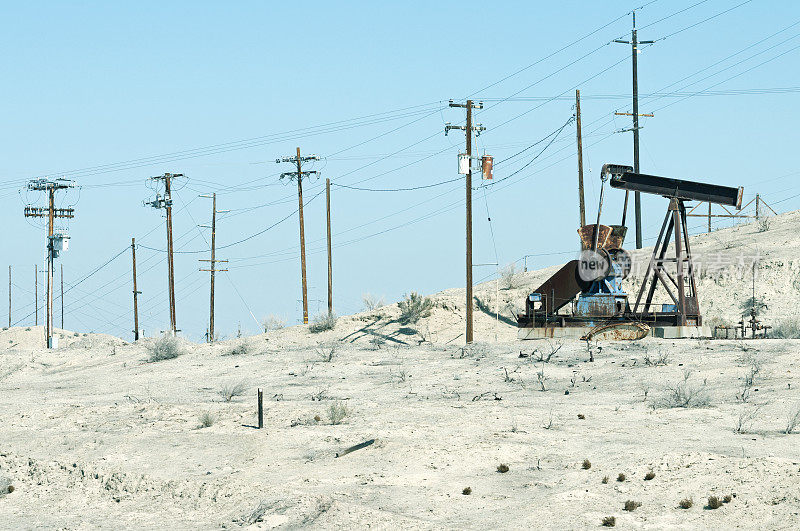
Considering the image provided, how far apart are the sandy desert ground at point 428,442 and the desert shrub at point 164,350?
3535mm

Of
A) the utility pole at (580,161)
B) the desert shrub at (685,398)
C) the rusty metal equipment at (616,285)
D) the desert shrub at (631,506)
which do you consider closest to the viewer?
the desert shrub at (631,506)

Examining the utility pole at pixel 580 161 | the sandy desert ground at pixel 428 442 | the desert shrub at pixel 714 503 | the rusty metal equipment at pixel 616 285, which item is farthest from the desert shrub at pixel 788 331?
the desert shrub at pixel 714 503

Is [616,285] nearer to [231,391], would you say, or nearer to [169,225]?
[231,391]

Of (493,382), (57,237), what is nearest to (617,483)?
(493,382)

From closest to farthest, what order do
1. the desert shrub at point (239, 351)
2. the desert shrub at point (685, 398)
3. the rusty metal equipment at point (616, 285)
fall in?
the desert shrub at point (685, 398)
the rusty metal equipment at point (616, 285)
the desert shrub at point (239, 351)

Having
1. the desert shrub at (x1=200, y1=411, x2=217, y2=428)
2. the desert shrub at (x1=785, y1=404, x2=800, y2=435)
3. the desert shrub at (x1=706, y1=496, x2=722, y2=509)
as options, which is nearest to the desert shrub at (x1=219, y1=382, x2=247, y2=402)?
the desert shrub at (x1=200, y1=411, x2=217, y2=428)

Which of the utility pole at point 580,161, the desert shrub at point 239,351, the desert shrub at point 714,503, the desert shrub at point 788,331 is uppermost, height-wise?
the utility pole at point 580,161

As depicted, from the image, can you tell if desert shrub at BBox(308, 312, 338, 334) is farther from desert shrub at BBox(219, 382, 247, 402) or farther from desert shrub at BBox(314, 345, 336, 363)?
desert shrub at BBox(219, 382, 247, 402)

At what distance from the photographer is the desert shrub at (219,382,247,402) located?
20.3 meters

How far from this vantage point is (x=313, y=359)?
26734 mm

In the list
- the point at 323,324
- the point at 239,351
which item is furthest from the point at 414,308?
the point at 239,351

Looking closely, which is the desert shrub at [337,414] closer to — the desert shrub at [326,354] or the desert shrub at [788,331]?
the desert shrub at [326,354]

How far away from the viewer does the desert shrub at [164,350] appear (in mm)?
30344

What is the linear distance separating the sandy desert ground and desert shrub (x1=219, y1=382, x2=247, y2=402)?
11.5 inches
